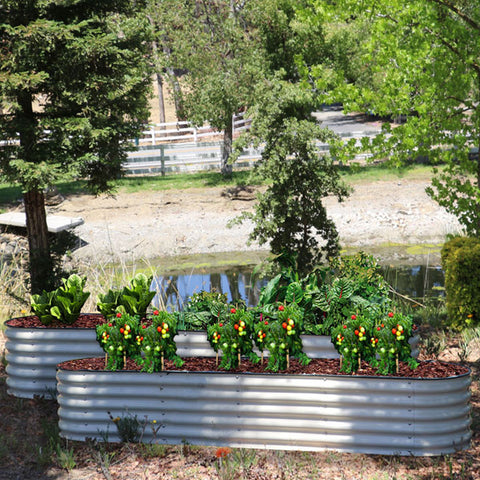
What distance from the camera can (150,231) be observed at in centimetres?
1998

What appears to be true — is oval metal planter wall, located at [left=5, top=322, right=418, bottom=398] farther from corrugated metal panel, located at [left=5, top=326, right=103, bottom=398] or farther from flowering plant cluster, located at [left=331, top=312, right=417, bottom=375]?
flowering plant cluster, located at [left=331, top=312, right=417, bottom=375]

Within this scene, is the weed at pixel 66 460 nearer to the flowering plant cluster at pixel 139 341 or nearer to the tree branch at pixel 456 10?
the flowering plant cluster at pixel 139 341

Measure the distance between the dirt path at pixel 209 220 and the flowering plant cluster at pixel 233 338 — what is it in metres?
12.5

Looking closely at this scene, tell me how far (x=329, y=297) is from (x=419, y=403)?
→ 157cm

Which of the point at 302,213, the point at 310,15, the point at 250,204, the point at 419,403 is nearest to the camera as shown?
the point at 419,403

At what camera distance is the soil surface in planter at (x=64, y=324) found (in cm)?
679

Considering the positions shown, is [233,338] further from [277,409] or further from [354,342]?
[354,342]

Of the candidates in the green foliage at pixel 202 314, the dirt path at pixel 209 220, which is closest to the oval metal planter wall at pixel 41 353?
the green foliage at pixel 202 314

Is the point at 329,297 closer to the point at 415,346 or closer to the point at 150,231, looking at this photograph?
the point at 415,346

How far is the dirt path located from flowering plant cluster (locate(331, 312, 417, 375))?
1300 cm

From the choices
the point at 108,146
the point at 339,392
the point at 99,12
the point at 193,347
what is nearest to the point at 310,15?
the point at 99,12

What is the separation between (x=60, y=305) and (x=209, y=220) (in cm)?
1387

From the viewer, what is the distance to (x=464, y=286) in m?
8.70

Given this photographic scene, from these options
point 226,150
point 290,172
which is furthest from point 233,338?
point 226,150
